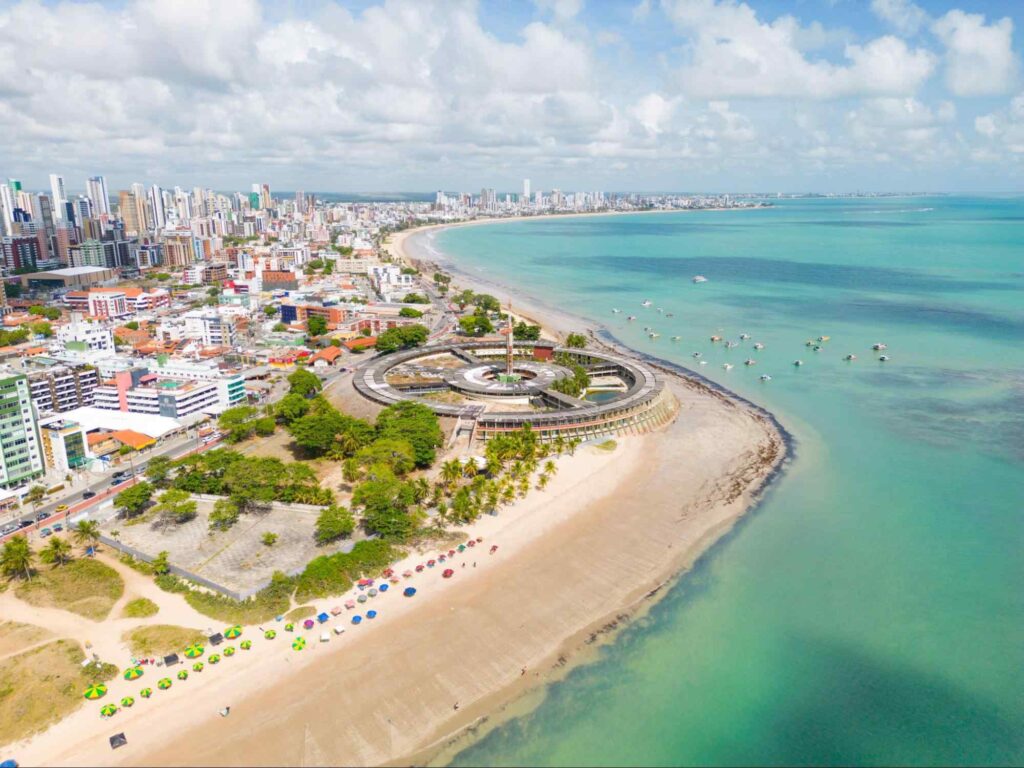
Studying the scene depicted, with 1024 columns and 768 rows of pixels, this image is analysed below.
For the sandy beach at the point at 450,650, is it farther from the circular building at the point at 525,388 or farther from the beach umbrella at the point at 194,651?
the circular building at the point at 525,388

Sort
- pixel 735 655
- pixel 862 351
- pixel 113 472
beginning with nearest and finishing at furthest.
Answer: pixel 735 655 < pixel 113 472 < pixel 862 351

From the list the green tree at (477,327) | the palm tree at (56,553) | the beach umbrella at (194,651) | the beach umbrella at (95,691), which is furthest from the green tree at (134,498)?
the green tree at (477,327)

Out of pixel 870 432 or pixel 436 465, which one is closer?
pixel 436 465

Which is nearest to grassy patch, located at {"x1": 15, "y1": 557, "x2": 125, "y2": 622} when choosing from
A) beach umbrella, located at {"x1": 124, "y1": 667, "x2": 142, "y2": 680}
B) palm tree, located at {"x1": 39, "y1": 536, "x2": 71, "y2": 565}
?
palm tree, located at {"x1": 39, "y1": 536, "x2": 71, "y2": 565}

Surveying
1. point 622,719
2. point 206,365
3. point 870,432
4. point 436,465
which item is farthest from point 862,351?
point 206,365

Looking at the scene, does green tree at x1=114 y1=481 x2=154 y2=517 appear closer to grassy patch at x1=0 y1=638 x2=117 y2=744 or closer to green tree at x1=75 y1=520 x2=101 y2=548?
green tree at x1=75 y1=520 x2=101 y2=548

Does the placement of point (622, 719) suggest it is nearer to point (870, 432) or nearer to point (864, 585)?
point (864, 585)
